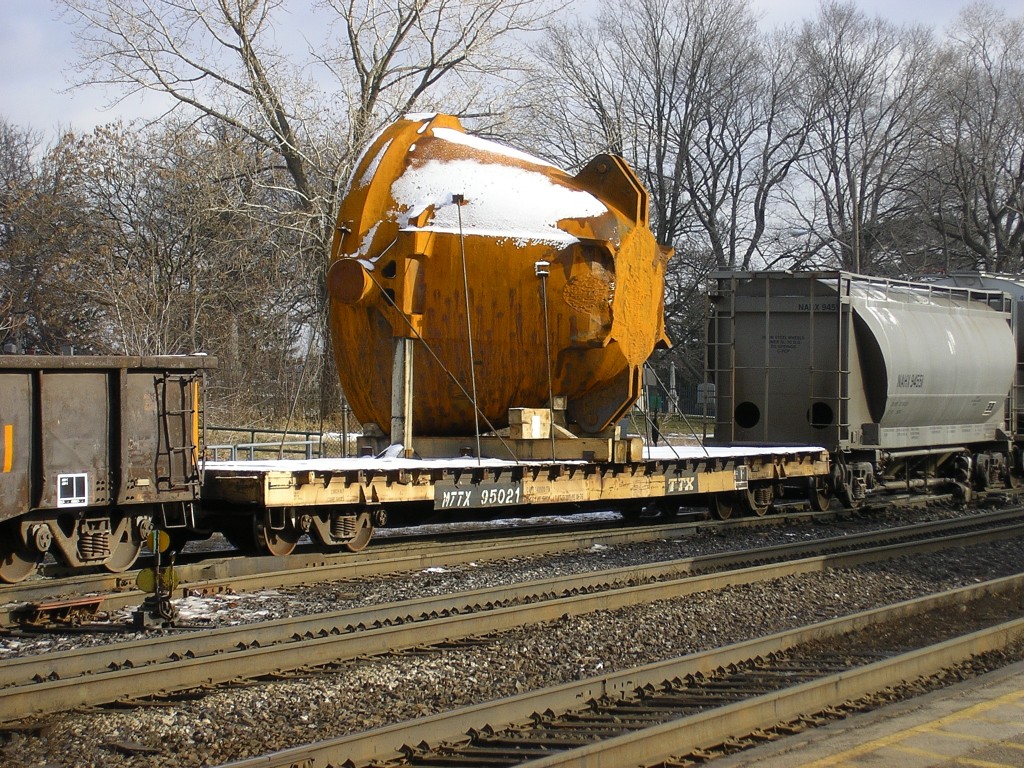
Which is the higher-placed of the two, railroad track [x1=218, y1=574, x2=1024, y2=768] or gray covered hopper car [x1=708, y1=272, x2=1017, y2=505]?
gray covered hopper car [x1=708, y1=272, x2=1017, y2=505]

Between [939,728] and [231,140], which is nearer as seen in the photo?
[939,728]

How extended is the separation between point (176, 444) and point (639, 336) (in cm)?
570

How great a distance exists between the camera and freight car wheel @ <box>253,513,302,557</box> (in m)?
10.8

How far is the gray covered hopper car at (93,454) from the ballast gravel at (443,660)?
135 cm

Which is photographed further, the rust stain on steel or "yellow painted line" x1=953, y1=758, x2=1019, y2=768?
the rust stain on steel

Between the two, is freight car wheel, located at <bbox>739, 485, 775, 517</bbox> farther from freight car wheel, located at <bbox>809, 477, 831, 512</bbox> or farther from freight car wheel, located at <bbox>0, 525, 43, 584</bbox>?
freight car wheel, located at <bbox>0, 525, 43, 584</bbox>

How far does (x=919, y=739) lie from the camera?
5.87 meters

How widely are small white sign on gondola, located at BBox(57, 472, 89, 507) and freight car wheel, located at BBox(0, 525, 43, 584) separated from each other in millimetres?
500

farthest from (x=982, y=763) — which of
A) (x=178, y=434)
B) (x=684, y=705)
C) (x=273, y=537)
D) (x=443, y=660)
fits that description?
(x=273, y=537)

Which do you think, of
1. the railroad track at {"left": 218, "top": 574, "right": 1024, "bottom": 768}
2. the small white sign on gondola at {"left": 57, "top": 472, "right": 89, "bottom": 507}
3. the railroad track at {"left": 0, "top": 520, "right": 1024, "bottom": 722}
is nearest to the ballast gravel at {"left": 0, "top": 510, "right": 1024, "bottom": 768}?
the railroad track at {"left": 0, "top": 520, "right": 1024, "bottom": 722}

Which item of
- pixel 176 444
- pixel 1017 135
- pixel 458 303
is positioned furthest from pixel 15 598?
pixel 1017 135

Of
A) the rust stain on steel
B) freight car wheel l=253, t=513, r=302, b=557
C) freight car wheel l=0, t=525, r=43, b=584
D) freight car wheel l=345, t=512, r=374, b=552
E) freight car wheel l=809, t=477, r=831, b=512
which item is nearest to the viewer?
freight car wheel l=0, t=525, r=43, b=584

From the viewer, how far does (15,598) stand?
8.80 metres

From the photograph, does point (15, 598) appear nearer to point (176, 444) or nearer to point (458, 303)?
point (176, 444)
